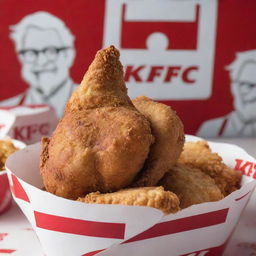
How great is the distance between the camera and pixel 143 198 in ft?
2.51

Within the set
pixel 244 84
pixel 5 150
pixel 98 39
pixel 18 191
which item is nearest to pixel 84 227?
pixel 18 191

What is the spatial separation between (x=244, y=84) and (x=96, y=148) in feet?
5.18

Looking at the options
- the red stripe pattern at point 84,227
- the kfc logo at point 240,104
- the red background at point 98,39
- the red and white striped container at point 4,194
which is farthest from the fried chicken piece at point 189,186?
the kfc logo at point 240,104

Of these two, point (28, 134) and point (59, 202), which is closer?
point (59, 202)

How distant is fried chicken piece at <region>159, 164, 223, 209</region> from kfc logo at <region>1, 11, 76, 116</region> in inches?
50.3

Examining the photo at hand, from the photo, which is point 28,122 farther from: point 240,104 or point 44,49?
point 240,104

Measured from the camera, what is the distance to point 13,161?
100 cm

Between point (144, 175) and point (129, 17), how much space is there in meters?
1.40

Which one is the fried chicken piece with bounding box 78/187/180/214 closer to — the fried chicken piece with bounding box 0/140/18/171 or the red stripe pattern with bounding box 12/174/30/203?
the red stripe pattern with bounding box 12/174/30/203

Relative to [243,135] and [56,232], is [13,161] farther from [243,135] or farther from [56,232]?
[243,135]

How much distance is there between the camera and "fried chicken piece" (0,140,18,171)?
3.87 feet

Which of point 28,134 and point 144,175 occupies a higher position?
point 144,175

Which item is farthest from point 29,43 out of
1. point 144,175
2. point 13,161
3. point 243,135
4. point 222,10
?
point 144,175

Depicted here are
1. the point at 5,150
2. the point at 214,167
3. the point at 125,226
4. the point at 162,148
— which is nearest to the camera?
the point at 125,226
